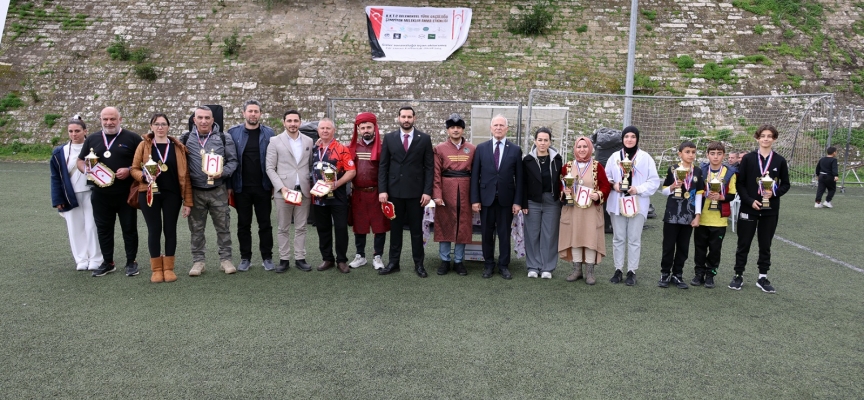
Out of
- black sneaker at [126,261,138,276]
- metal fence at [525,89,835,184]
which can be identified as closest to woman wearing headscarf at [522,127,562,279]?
black sneaker at [126,261,138,276]

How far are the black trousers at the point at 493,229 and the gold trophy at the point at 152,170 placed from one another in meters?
3.18

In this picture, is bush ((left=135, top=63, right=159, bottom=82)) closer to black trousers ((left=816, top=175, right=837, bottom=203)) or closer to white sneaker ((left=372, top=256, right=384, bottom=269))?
white sneaker ((left=372, top=256, right=384, bottom=269))

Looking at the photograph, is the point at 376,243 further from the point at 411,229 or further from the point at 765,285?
the point at 765,285

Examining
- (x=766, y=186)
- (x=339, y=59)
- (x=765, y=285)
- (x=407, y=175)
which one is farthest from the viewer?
(x=339, y=59)

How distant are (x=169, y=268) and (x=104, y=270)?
761 millimetres

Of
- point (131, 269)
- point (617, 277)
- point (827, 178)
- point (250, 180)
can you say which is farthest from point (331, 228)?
point (827, 178)

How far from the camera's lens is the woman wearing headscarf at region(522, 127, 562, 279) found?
5.48 m

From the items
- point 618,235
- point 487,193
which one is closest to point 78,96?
point 487,193

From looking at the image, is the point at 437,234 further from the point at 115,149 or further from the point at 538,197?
the point at 115,149

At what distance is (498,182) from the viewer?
5488 mm

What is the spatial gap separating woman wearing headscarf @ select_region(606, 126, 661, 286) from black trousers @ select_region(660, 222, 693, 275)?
26 cm

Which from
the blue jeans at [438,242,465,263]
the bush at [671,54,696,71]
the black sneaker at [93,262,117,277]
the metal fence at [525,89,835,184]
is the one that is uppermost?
the bush at [671,54,696,71]

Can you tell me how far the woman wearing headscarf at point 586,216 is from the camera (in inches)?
211

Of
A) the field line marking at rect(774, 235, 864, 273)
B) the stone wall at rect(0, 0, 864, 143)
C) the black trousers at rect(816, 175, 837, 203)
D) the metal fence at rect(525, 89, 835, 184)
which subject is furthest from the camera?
the stone wall at rect(0, 0, 864, 143)
